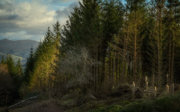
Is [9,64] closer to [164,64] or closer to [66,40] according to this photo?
[66,40]

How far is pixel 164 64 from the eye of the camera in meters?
30.0

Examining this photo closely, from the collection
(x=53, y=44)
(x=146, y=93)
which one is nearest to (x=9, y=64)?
(x=53, y=44)

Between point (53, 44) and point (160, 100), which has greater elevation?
point (53, 44)

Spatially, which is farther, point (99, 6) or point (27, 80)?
point (27, 80)

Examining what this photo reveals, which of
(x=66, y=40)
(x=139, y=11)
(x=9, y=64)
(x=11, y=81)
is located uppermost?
(x=139, y=11)

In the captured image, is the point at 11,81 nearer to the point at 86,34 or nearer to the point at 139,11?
the point at 86,34

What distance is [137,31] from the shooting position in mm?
26641

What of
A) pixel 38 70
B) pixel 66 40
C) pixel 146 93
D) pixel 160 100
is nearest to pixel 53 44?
pixel 38 70

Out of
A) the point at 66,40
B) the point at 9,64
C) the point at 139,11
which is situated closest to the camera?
the point at 139,11

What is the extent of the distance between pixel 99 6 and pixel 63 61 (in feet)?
29.8

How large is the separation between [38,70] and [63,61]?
24337 mm

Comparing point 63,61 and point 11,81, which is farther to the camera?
point 11,81

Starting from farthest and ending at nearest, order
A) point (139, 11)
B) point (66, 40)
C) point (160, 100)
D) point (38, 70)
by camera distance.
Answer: point (38, 70) → point (66, 40) → point (139, 11) → point (160, 100)

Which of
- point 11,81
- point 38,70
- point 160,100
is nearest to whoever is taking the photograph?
point 160,100
